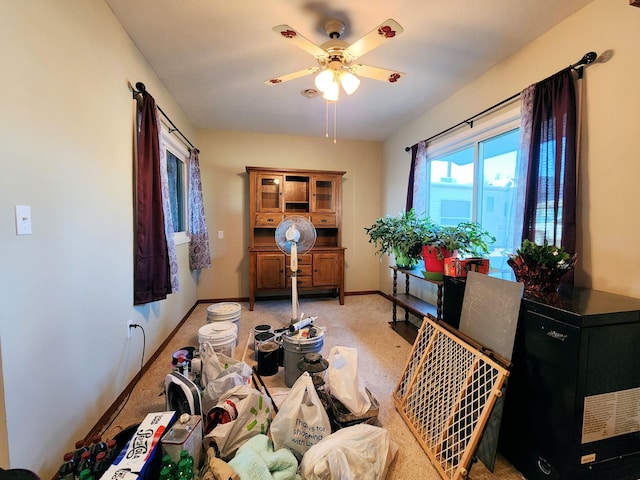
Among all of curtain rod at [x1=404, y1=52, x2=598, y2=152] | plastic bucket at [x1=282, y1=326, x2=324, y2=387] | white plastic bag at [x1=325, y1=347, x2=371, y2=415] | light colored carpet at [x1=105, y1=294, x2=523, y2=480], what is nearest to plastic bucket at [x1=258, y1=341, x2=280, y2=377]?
light colored carpet at [x1=105, y1=294, x2=523, y2=480]

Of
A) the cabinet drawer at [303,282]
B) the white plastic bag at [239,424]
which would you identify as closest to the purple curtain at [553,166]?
the white plastic bag at [239,424]

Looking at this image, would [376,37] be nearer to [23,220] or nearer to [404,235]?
[404,235]

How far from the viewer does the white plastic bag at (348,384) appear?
1.52 meters

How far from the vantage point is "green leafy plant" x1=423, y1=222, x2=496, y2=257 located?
Result: 2225 millimetres

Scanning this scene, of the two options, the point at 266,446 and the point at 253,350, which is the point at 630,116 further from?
the point at 253,350

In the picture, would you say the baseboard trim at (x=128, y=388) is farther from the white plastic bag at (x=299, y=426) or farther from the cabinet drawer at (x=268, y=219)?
the cabinet drawer at (x=268, y=219)

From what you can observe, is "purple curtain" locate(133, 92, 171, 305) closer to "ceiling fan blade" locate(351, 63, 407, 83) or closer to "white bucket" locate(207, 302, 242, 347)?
"white bucket" locate(207, 302, 242, 347)

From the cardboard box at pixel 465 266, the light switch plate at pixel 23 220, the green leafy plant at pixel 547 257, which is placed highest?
the light switch plate at pixel 23 220

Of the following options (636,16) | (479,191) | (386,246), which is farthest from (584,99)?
(386,246)

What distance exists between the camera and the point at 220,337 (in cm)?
217

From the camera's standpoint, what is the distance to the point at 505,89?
223cm

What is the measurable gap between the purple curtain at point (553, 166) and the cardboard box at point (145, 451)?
7.72 feet

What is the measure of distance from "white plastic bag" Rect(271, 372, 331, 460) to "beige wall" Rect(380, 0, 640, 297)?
1.78 m

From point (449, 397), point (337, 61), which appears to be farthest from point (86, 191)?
point (449, 397)
